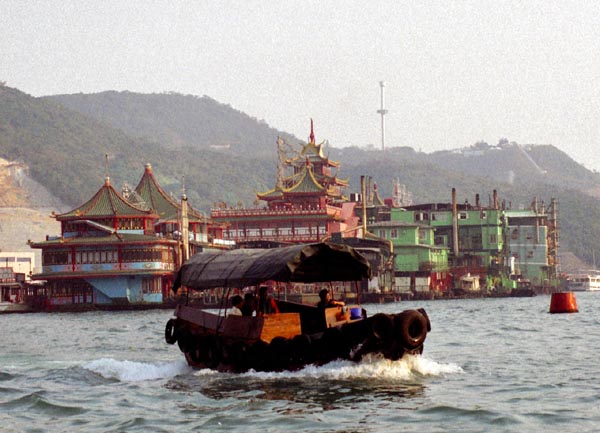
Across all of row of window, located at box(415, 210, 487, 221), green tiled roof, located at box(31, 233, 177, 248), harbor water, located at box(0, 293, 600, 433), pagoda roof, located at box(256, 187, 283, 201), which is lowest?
harbor water, located at box(0, 293, 600, 433)

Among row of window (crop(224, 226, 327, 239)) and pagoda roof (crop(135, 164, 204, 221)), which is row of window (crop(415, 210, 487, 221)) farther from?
pagoda roof (crop(135, 164, 204, 221))

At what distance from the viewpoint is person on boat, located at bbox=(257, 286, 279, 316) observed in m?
26.1

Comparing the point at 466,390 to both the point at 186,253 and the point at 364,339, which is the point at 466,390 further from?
the point at 186,253

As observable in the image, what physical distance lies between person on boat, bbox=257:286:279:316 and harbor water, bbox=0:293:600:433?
5.18 ft

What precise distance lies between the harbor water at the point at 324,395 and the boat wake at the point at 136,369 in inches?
1.2

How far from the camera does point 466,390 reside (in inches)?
A: 920

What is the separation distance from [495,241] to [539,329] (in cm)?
7899

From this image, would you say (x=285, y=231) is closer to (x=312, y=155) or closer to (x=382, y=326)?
(x=312, y=155)

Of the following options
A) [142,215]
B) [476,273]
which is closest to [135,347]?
[142,215]

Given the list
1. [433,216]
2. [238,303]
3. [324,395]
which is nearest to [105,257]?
[433,216]

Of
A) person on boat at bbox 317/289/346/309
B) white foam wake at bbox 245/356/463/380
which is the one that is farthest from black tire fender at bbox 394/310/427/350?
person on boat at bbox 317/289/346/309

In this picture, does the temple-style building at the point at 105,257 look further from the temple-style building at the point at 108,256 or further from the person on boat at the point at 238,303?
the person on boat at the point at 238,303

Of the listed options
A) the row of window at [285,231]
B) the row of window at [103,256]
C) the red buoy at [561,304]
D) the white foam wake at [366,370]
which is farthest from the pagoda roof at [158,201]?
the white foam wake at [366,370]

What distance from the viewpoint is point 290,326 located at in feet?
83.0
